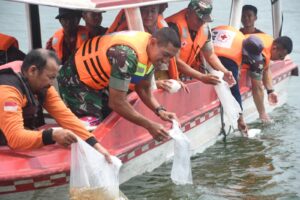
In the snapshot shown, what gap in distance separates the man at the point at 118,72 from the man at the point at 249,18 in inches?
126

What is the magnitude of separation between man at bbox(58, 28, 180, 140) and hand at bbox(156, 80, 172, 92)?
1.45 feet

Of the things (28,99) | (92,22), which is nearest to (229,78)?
(92,22)

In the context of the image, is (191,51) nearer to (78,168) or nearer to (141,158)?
(141,158)

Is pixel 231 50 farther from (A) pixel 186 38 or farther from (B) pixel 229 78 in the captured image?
(A) pixel 186 38

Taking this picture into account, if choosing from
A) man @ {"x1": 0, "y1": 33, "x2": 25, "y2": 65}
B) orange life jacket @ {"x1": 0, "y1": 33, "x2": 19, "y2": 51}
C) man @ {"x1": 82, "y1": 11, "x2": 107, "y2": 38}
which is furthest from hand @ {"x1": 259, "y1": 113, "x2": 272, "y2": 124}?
orange life jacket @ {"x1": 0, "y1": 33, "x2": 19, "y2": 51}

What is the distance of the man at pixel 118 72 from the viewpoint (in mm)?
4938

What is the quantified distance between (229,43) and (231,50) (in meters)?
0.09

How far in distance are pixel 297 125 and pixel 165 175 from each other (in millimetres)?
2991

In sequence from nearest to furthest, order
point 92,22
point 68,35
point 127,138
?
point 127,138 < point 92,22 < point 68,35

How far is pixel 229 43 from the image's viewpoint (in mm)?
7172

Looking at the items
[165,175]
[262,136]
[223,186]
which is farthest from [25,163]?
[262,136]

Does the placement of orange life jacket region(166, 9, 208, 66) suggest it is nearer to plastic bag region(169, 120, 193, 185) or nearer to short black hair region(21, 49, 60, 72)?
plastic bag region(169, 120, 193, 185)

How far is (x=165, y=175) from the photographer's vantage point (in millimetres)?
6039

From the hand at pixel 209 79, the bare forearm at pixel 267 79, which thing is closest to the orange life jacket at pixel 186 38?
the hand at pixel 209 79
